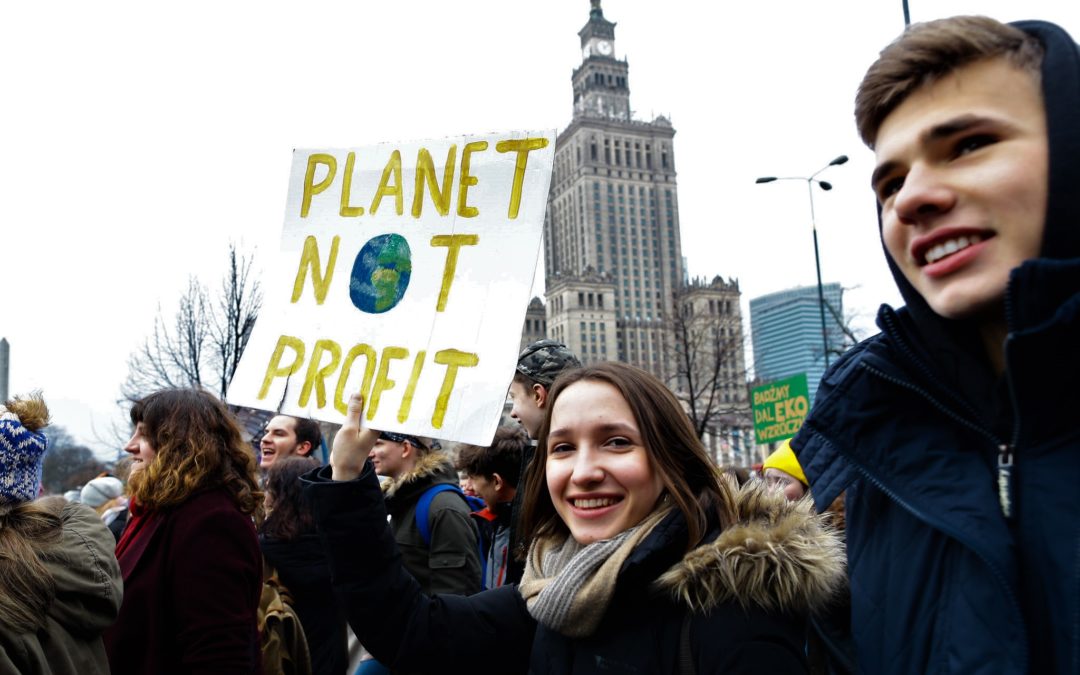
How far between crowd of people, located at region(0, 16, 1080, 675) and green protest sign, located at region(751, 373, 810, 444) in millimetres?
12749

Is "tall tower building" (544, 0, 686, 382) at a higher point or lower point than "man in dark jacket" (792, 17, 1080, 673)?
higher

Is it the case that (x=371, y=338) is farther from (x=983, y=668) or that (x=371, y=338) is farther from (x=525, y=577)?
(x=983, y=668)

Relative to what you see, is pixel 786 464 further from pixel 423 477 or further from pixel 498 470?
pixel 423 477

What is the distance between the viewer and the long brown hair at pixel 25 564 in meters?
2.46

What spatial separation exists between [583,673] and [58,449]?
256ft

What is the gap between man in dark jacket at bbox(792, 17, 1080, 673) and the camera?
1200 mm

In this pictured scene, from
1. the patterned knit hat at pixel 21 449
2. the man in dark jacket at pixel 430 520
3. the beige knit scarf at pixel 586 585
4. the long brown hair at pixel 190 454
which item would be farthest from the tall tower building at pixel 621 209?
the beige knit scarf at pixel 586 585

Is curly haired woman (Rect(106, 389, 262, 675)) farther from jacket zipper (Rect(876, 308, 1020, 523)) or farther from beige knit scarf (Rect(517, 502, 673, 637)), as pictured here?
jacket zipper (Rect(876, 308, 1020, 523))

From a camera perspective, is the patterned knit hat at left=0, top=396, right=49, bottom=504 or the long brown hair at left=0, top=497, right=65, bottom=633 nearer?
the long brown hair at left=0, top=497, right=65, bottom=633

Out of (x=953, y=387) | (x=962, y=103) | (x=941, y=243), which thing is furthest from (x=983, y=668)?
(x=962, y=103)

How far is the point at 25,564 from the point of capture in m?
2.52

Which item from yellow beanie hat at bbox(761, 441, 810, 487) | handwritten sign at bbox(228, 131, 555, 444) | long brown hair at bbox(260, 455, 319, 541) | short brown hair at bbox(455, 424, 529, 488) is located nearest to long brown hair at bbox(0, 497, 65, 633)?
handwritten sign at bbox(228, 131, 555, 444)

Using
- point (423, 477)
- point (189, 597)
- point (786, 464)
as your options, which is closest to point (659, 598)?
point (189, 597)

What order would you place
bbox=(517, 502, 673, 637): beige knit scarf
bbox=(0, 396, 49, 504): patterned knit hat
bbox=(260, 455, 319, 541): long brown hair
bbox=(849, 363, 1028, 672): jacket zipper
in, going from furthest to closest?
1. bbox=(260, 455, 319, 541): long brown hair
2. bbox=(0, 396, 49, 504): patterned knit hat
3. bbox=(517, 502, 673, 637): beige knit scarf
4. bbox=(849, 363, 1028, 672): jacket zipper
